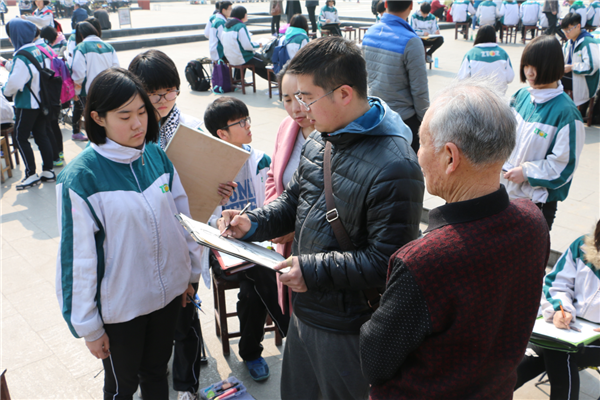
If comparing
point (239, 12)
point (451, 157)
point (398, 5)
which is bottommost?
point (451, 157)

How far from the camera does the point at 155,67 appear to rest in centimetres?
252

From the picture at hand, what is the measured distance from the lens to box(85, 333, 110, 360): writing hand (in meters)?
1.91

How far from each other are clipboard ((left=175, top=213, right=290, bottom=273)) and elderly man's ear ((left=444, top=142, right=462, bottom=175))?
2.27 ft

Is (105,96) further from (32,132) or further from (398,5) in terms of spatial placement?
(32,132)

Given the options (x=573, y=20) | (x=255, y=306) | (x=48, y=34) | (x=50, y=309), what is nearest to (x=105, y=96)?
(x=255, y=306)

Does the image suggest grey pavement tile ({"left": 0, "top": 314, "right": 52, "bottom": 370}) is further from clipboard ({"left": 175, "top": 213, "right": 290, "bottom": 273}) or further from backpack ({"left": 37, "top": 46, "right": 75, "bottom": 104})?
backpack ({"left": 37, "top": 46, "right": 75, "bottom": 104})

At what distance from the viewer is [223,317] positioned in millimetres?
2938

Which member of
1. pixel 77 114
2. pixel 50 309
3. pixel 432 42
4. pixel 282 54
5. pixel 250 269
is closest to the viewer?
pixel 250 269

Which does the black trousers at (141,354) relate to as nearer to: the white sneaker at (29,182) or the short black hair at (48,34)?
the white sneaker at (29,182)

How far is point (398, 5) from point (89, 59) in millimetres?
4613

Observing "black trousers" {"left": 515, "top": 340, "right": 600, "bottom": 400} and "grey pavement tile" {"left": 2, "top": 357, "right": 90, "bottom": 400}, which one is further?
"grey pavement tile" {"left": 2, "top": 357, "right": 90, "bottom": 400}

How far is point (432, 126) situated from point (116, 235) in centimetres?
132

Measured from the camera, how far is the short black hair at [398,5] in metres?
4.07

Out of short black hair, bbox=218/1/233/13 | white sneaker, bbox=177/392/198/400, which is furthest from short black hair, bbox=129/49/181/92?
short black hair, bbox=218/1/233/13
